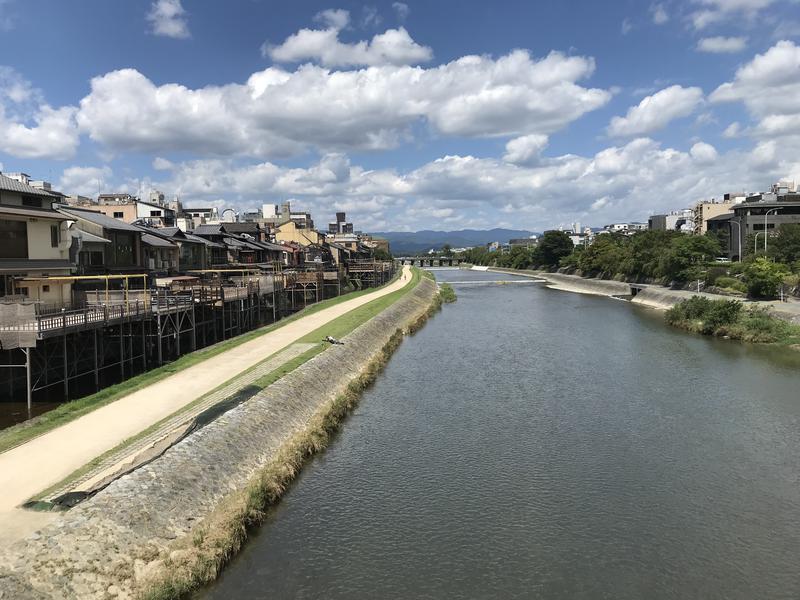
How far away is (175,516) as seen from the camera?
12477mm

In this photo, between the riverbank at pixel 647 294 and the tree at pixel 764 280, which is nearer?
the riverbank at pixel 647 294

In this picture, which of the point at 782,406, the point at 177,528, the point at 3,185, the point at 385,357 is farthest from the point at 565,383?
the point at 3,185

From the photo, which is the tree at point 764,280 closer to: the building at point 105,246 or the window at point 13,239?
the building at point 105,246

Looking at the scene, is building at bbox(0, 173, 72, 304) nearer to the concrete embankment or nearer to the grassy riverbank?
the concrete embankment

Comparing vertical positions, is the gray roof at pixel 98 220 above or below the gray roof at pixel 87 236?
above

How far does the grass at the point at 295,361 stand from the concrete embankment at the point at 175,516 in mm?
1539

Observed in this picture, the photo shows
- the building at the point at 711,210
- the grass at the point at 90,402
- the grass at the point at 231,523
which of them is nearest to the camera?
the grass at the point at 231,523

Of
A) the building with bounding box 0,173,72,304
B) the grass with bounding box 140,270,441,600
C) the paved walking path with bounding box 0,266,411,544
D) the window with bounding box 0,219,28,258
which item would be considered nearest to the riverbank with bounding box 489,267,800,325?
the grass with bounding box 140,270,441,600

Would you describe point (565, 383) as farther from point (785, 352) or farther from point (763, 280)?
point (763, 280)

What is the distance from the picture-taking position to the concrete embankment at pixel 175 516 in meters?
9.92

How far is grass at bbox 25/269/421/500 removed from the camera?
44.6 feet

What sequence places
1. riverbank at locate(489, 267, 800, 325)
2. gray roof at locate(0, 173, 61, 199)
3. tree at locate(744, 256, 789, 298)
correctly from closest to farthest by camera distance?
gray roof at locate(0, 173, 61, 199)
riverbank at locate(489, 267, 800, 325)
tree at locate(744, 256, 789, 298)

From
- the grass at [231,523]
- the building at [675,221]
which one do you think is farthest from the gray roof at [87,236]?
the building at [675,221]

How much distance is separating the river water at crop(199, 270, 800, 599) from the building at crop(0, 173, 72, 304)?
1524 cm
